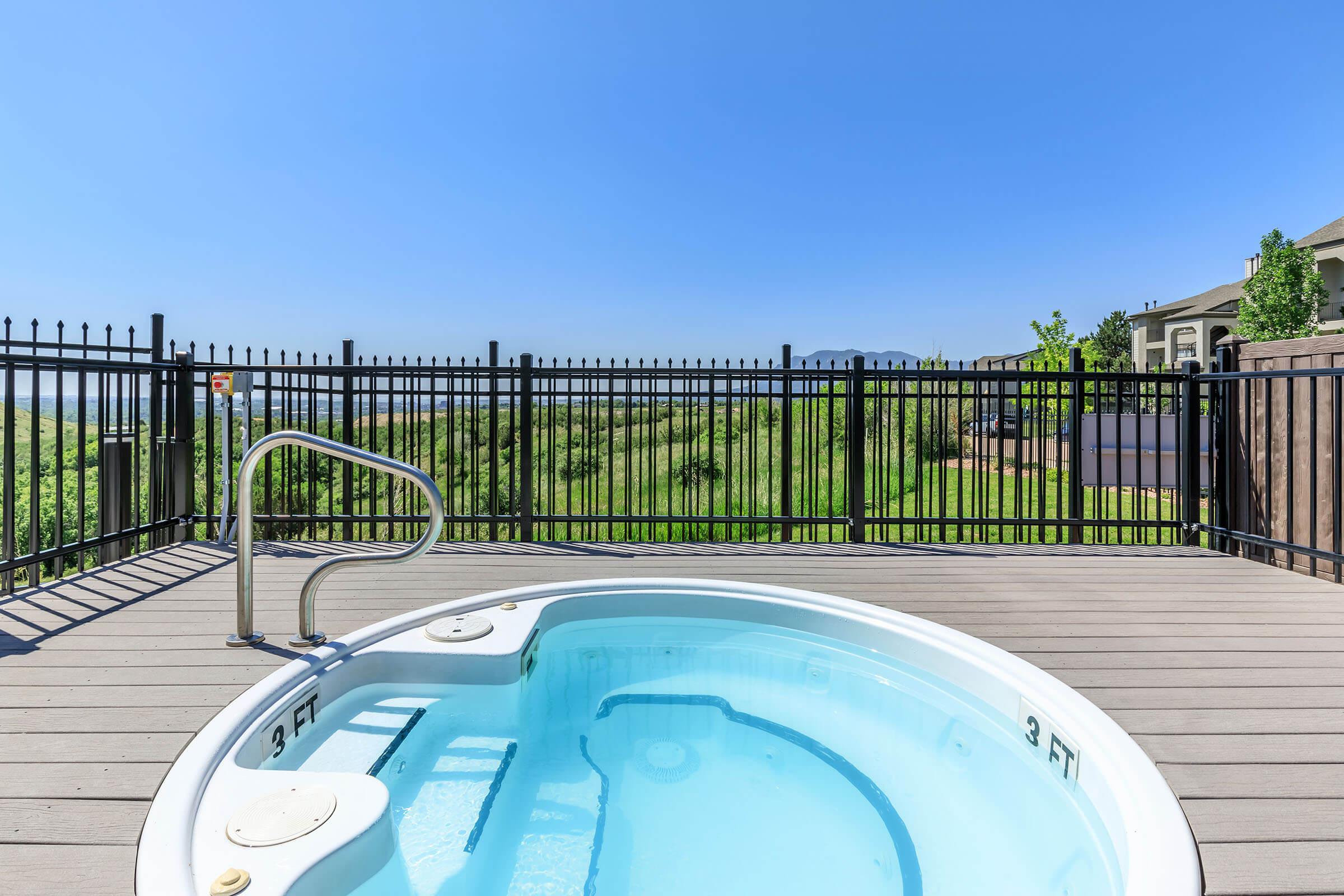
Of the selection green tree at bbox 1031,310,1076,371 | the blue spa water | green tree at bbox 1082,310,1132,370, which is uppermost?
green tree at bbox 1082,310,1132,370

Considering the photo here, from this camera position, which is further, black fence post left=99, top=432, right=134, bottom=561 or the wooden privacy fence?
black fence post left=99, top=432, right=134, bottom=561

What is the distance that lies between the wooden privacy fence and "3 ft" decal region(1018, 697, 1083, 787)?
2.72m

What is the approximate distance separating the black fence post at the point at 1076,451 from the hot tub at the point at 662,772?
3213mm

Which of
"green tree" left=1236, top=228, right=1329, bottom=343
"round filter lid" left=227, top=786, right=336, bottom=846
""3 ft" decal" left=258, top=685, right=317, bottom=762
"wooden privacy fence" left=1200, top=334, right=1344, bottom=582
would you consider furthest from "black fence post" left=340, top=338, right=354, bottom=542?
"green tree" left=1236, top=228, right=1329, bottom=343

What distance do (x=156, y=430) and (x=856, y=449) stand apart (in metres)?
5.28

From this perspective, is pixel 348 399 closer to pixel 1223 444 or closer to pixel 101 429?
pixel 101 429

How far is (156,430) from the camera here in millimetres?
4395

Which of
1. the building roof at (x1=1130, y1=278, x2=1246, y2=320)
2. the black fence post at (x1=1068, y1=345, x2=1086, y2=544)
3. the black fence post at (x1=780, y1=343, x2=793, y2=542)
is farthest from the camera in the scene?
the building roof at (x1=1130, y1=278, x2=1246, y2=320)

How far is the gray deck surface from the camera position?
4.68 feet

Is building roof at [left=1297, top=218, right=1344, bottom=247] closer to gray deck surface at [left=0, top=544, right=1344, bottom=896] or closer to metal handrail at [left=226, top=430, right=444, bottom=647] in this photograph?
gray deck surface at [left=0, top=544, right=1344, bottom=896]

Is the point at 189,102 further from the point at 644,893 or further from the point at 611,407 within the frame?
the point at 644,893

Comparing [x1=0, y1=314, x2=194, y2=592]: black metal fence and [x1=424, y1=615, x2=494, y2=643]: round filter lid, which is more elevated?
[x1=0, y1=314, x2=194, y2=592]: black metal fence

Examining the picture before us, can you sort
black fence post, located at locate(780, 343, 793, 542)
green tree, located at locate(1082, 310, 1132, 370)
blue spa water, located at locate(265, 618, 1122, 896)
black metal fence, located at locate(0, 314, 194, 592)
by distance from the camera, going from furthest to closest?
green tree, located at locate(1082, 310, 1132, 370) → black fence post, located at locate(780, 343, 793, 542) → black metal fence, located at locate(0, 314, 194, 592) → blue spa water, located at locate(265, 618, 1122, 896)

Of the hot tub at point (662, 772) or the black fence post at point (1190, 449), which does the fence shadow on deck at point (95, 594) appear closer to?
the hot tub at point (662, 772)
